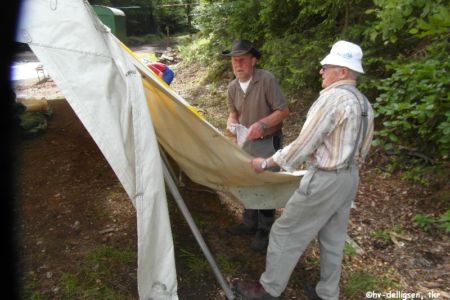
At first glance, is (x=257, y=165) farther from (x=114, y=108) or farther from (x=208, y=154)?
(x=114, y=108)

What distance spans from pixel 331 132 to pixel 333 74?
15.5 inches

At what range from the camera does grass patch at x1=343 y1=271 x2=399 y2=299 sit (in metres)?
3.11

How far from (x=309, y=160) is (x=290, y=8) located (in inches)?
203

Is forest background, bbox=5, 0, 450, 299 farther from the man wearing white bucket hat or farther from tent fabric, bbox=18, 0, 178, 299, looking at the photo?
tent fabric, bbox=18, 0, 178, 299

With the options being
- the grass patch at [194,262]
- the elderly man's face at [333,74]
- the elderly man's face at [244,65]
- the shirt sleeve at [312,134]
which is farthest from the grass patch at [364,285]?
the elderly man's face at [244,65]

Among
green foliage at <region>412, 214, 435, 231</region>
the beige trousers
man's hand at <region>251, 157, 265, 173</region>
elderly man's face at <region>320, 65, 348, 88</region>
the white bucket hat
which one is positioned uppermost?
the white bucket hat

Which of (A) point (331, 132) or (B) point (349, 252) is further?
(B) point (349, 252)

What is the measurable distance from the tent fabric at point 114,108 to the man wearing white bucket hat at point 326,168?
88 cm

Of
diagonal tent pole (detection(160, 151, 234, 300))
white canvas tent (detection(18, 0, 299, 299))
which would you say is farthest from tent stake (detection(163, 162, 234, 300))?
white canvas tent (detection(18, 0, 299, 299))

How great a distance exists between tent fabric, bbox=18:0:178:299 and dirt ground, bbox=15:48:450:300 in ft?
3.15

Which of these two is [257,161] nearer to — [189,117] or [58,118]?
[189,117]

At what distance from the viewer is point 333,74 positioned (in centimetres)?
242

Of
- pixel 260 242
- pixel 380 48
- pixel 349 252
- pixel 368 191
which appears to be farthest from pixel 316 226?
pixel 380 48

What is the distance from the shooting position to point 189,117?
2.94m
